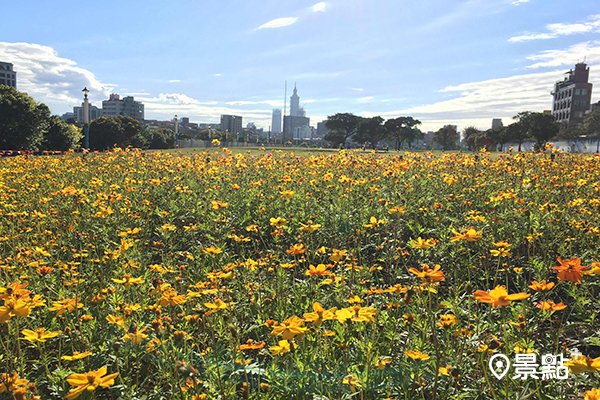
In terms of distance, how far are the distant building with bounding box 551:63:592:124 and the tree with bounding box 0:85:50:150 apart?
88814 mm

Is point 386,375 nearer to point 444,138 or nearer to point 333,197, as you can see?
point 333,197

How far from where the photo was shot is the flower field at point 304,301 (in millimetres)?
1633

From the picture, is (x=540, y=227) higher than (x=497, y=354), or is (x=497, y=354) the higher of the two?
(x=540, y=227)

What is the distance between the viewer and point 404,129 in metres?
64.9

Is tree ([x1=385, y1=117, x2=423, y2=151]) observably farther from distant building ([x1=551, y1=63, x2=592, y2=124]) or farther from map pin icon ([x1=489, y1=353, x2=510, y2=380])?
map pin icon ([x1=489, y1=353, x2=510, y2=380])

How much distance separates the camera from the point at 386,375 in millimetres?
1745

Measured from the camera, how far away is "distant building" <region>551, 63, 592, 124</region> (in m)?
79.6

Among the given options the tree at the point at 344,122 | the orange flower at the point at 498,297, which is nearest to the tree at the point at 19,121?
the orange flower at the point at 498,297

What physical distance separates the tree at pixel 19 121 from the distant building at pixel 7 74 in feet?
331

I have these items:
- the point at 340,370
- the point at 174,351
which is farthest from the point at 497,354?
the point at 174,351

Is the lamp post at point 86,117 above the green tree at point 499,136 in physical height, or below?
below

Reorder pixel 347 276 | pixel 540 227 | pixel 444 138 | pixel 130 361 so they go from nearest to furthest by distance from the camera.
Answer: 1. pixel 130 361
2. pixel 347 276
3. pixel 540 227
4. pixel 444 138

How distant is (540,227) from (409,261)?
129 cm

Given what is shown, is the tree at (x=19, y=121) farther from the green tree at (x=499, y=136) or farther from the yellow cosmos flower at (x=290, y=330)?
the green tree at (x=499, y=136)
